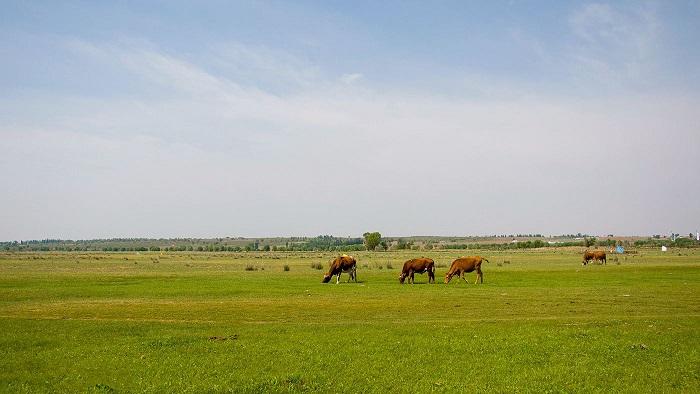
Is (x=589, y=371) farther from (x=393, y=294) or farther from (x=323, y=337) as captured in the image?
(x=393, y=294)

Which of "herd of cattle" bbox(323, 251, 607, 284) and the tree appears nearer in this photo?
"herd of cattle" bbox(323, 251, 607, 284)

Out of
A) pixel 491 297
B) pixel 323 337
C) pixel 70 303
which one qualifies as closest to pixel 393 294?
pixel 491 297

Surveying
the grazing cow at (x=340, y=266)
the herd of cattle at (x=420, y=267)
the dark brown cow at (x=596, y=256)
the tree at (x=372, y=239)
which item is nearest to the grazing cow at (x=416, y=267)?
the herd of cattle at (x=420, y=267)

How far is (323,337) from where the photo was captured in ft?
65.1

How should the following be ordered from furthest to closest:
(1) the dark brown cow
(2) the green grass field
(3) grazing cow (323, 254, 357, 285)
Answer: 1. (1) the dark brown cow
2. (3) grazing cow (323, 254, 357, 285)
3. (2) the green grass field

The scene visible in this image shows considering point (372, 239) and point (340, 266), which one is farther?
point (372, 239)

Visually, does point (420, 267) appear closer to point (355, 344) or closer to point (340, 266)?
point (340, 266)

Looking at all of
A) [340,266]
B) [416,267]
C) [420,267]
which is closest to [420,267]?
[420,267]

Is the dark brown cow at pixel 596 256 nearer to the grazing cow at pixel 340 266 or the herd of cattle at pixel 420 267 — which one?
the herd of cattle at pixel 420 267

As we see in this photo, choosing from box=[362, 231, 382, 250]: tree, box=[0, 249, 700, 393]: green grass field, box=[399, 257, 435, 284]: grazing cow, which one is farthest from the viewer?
box=[362, 231, 382, 250]: tree

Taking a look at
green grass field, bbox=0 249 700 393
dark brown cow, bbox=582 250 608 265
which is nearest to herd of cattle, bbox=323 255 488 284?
green grass field, bbox=0 249 700 393

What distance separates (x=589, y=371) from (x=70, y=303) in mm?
25888

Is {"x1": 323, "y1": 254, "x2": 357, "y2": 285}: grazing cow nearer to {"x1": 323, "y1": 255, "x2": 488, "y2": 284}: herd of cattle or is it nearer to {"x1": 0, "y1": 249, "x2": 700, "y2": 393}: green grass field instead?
{"x1": 323, "y1": 255, "x2": 488, "y2": 284}: herd of cattle

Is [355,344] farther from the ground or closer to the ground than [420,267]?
closer to the ground
